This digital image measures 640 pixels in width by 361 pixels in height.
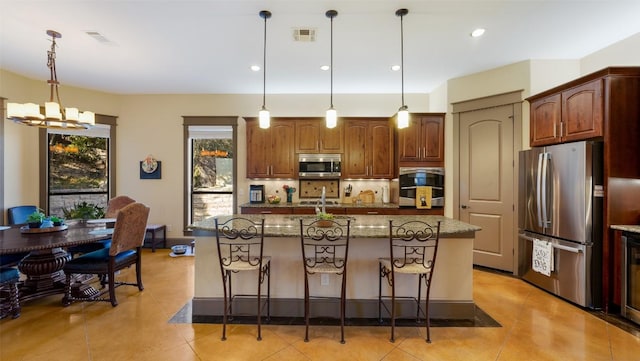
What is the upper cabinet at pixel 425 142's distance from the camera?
4.62m

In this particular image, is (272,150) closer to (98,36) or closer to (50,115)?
(98,36)

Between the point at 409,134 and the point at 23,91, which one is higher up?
the point at 23,91

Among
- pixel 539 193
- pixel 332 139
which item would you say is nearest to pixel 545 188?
pixel 539 193

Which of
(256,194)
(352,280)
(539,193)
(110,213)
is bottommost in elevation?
(352,280)

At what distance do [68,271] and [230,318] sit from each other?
1.92 metres

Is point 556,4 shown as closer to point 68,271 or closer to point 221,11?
point 221,11

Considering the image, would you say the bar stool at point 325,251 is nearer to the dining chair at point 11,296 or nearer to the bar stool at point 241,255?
the bar stool at point 241,255

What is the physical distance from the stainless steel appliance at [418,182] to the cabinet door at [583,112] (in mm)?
1722

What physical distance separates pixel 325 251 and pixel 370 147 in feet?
9.32

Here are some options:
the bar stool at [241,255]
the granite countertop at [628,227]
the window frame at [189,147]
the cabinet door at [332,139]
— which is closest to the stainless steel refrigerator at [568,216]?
the granite countertop at [628,227]

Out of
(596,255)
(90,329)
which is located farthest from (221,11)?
(596,255)

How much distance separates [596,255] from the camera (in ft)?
9.65

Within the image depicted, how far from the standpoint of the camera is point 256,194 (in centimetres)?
505

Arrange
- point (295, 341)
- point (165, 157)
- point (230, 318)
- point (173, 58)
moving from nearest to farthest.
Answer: point (295, 341), point (230, 318), point (173, 58), point (165, 157)
